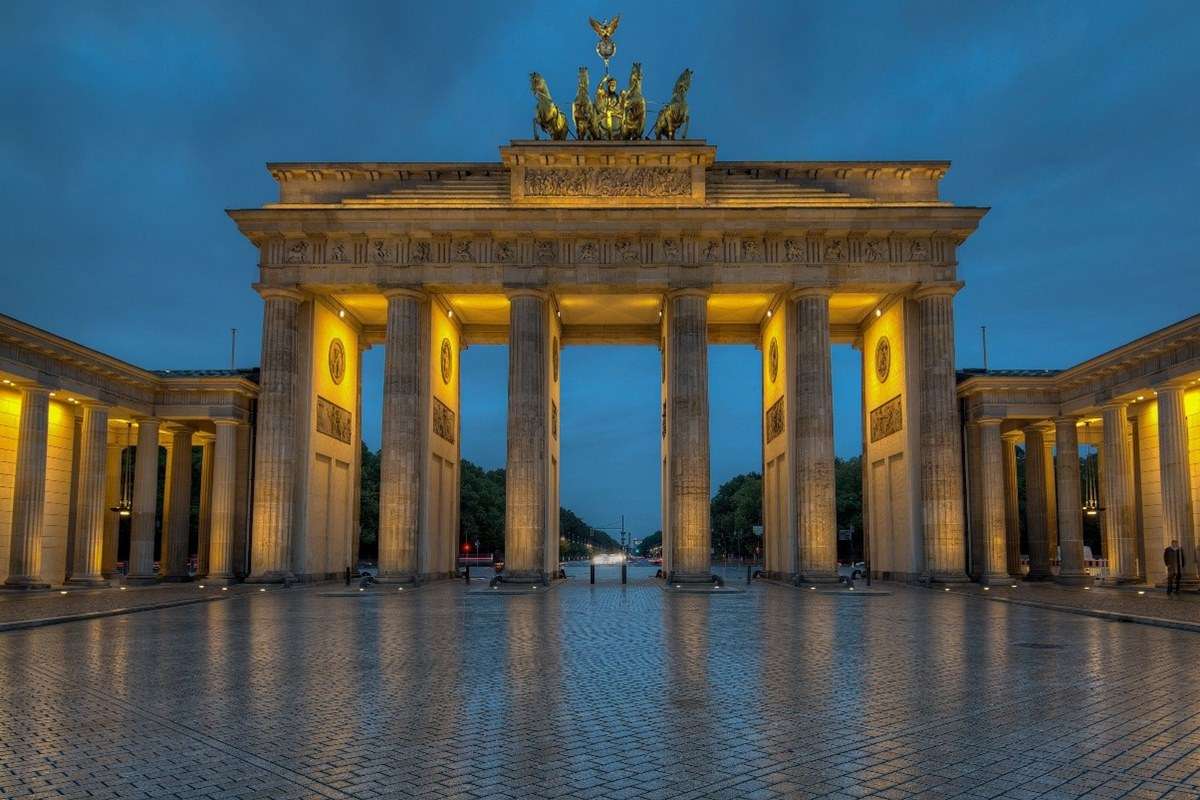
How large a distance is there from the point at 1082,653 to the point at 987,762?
8523mm

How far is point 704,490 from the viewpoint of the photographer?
40219 millimetres

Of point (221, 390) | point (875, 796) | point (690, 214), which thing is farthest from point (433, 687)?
point (221, 390)

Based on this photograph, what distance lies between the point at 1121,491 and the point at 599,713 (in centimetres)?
3367

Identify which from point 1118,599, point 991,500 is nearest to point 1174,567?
point 1118,599

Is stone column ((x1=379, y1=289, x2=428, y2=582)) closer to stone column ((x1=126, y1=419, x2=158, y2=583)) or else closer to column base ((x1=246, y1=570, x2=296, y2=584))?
column base ((x1=246, y1=570, x2=296, y2=584))

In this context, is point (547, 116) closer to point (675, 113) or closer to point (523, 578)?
point (675, 113)

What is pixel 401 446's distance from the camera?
133 ft

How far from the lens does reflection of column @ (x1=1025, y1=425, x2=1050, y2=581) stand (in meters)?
44.9

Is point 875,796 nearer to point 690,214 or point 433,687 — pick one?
point 433,687

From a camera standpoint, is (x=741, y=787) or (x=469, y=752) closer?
(x=741, y=787)

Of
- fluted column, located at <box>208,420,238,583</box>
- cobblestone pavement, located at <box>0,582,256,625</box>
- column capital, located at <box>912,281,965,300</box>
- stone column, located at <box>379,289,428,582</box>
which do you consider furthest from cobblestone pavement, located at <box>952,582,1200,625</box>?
fluted column, located at <box>208,420,238,583</box>

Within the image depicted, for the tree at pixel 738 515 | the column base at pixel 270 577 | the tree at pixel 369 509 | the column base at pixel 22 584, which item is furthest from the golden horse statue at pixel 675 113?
the tree at pixel 738 515

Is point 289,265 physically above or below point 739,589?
above

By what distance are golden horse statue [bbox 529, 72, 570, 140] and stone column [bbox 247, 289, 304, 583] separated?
529 inches
